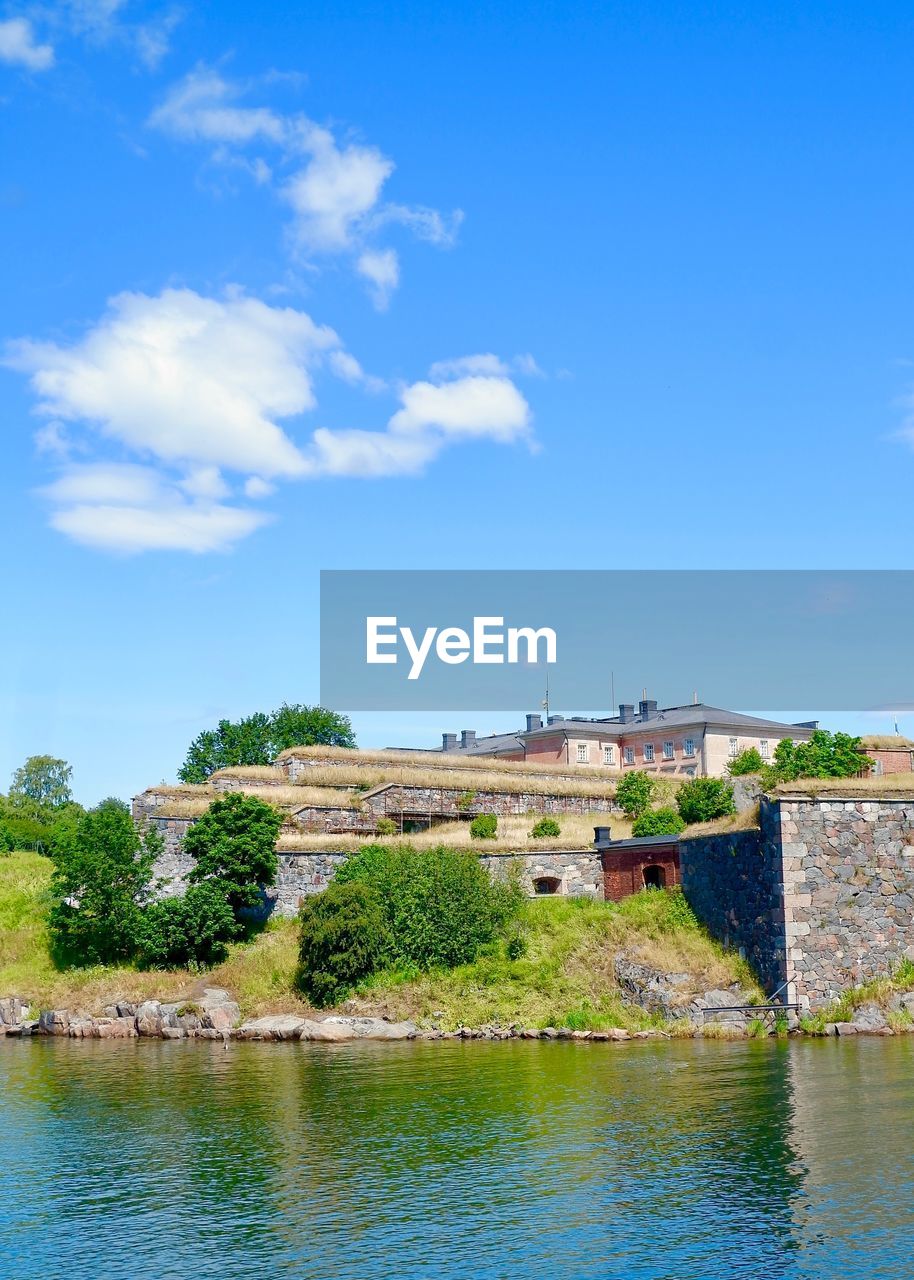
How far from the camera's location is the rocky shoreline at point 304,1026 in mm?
36094

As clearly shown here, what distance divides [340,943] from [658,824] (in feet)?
46.8

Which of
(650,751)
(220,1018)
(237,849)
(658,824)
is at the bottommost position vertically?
(220,1018)

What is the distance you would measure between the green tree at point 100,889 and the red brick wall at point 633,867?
17096 millimetres

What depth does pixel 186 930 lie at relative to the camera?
4562cm

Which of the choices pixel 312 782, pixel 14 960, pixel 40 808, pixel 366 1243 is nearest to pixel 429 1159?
pixel 366 1243

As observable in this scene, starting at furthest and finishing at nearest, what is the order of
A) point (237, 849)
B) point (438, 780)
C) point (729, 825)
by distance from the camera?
point (438, 780) → point (237, 849) → point (729, 825)

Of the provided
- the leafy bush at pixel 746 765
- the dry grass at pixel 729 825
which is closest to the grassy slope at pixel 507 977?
the dry grass at pixel 729 825

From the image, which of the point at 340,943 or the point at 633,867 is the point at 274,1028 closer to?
the point at 340,943

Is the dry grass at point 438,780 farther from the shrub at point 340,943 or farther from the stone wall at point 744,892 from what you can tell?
the stone wall at point 744,892

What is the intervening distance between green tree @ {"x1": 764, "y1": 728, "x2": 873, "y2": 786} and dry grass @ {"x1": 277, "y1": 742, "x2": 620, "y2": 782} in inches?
536

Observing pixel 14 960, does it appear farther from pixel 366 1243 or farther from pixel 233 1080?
pixel 366 1243

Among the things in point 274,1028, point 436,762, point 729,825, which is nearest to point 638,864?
point 729,825

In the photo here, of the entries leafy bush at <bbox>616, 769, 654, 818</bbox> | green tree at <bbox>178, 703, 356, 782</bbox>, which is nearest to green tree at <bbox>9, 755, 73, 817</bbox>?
green tree at <bbox>178, 703, 356, 782</bbox>

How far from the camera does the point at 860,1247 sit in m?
16.6
